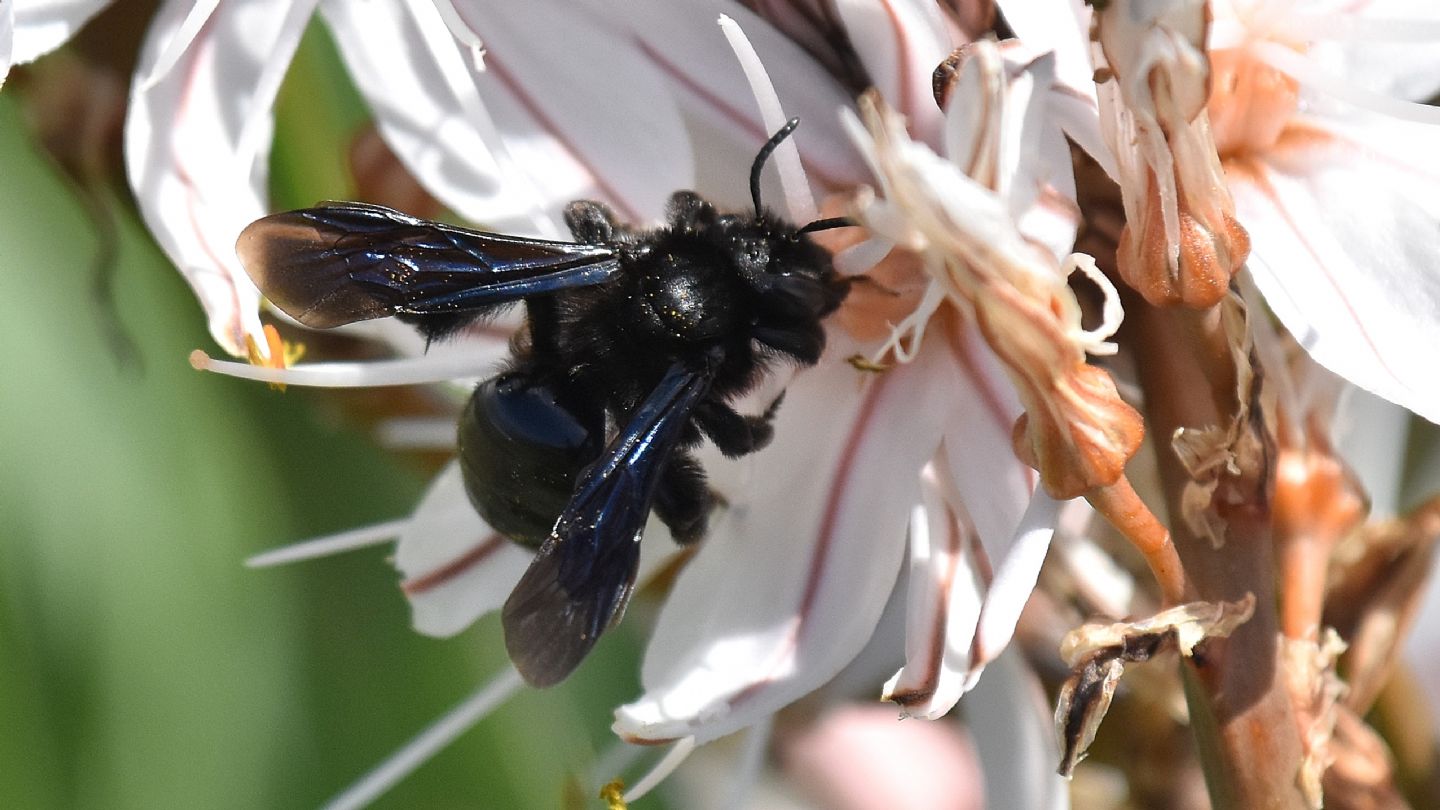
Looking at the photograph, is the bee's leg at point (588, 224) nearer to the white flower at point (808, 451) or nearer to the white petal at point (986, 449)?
the white flower at point (808, 451)

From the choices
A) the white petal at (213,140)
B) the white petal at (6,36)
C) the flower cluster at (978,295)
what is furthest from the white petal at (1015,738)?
the white petal at (6,36)

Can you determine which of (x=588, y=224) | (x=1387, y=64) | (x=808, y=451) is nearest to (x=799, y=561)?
(x=808, y=451)

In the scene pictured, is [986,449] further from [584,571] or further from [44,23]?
[44,23]

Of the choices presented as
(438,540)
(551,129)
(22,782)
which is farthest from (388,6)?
(22,782)

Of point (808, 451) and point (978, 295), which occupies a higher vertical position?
point (978, 295)

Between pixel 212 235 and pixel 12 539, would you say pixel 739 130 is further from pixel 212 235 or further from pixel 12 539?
pixel 12 539

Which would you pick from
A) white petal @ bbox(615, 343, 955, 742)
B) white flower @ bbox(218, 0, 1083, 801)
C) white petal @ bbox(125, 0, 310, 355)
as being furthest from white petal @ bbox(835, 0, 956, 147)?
white petal @ bbox(125, 0, 310, 355)
